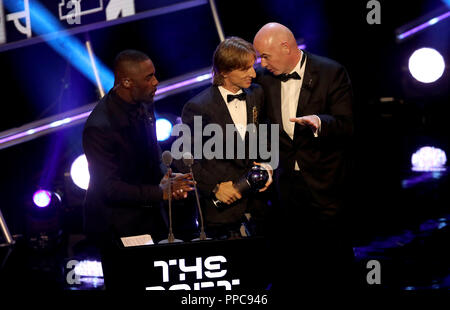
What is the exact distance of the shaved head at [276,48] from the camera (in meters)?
3.55

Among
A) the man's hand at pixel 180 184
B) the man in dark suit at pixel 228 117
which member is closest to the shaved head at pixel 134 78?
the man in dark suit at pixel 228 117

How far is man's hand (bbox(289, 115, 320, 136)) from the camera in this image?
3.37 meters

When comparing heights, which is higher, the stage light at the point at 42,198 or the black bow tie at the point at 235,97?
the black bow tie at the point at 235,97

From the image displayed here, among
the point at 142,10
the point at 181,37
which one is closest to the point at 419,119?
the point at 181,37

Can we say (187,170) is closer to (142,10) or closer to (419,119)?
(142,10)

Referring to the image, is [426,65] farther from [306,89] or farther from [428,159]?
[306,89]

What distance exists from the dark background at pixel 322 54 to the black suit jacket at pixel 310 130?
99cm

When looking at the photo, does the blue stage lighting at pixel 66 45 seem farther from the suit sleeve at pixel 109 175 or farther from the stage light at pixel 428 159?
the stage light at pixel 428 159

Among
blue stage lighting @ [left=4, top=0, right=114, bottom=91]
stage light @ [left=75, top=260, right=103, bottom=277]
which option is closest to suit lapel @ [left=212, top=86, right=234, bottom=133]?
stage light @ [left=75, top=260, right=103, bottom=277]

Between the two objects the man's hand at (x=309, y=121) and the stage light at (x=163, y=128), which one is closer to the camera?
the man's hand at (x=309, y=121)

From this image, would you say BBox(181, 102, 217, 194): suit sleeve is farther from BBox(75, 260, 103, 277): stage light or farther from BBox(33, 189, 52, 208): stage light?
BBox(33, 189, 52, 208): stage light

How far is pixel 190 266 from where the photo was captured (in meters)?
2.88

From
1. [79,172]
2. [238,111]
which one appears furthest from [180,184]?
[79,172]
